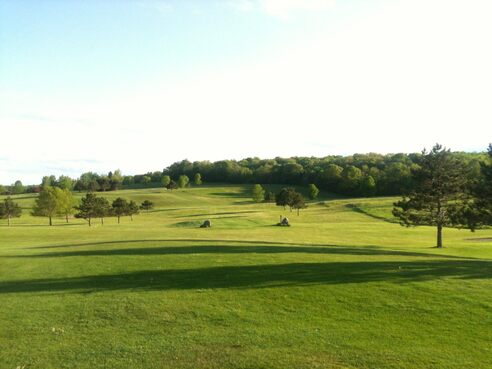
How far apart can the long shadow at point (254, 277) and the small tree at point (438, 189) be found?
72.3ft

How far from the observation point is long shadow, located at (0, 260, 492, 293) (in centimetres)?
1789

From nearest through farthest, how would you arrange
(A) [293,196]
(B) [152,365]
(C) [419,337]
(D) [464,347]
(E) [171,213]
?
(B) [152,365] < (D) [464,347] < (C) [419,337] < (A) [293,196] < (E) [171,213]

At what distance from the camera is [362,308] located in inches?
563

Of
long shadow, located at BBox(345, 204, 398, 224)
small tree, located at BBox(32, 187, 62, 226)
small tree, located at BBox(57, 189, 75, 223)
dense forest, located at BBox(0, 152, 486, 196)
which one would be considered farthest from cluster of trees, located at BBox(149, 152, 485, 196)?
small tree, located at BBox(32, 187, 62, 226)

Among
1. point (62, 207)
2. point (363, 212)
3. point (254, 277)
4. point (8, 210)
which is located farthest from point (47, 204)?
point (254, 277)

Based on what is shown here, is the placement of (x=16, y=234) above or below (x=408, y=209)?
below

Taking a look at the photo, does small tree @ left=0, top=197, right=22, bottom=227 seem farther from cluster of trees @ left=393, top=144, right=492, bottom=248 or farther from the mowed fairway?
cluster of trees @ left=393, top=144, right=492, bottom=248

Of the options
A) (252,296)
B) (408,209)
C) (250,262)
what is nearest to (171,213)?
(408,209)

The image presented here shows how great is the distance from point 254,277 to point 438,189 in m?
30.7

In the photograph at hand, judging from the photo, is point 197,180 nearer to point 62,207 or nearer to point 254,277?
point 62,207

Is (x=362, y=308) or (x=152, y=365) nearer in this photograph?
(x=152, y=365)

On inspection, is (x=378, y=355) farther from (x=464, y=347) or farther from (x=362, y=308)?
(x=362, y=308)

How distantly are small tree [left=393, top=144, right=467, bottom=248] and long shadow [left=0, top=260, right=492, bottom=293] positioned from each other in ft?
72.3

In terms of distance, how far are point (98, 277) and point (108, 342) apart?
29.9 ft
